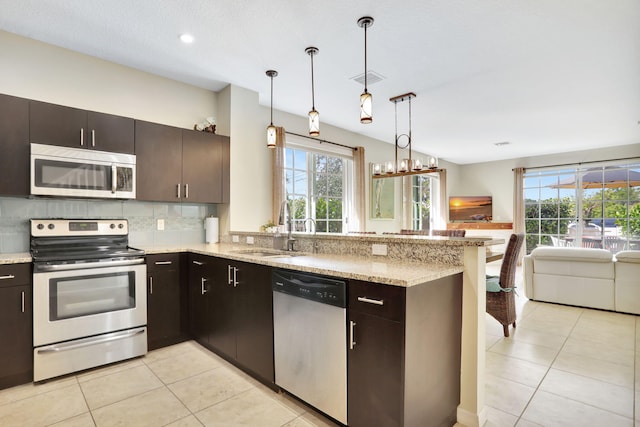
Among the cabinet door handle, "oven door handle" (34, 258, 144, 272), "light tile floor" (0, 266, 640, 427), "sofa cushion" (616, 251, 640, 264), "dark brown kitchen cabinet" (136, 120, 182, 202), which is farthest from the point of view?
"sofa cushion" (616, 251, 640, 264)

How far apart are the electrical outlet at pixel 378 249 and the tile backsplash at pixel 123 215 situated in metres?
2.29

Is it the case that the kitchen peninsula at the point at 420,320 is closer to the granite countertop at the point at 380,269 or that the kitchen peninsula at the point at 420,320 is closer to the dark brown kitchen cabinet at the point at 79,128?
the granite countertop at the point at 380,269

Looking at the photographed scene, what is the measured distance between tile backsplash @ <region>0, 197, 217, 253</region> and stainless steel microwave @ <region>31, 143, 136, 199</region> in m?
0.33

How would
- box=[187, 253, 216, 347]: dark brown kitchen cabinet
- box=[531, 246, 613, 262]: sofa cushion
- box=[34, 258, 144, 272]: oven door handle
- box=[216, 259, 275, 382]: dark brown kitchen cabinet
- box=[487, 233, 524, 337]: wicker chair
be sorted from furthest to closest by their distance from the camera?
box=[531, 246, 613, 262]: sofa cushion < box=[487, 233, 524, 337]: wicker chair < box=[187, 253, 216, 347]: dark brown kitchen cabinet < box=[34, 258, 144, 272]: oven door handle < box=[216, 259, 275, 382]: dark brown kitchen cabinet

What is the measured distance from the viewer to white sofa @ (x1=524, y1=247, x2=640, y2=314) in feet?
12.6

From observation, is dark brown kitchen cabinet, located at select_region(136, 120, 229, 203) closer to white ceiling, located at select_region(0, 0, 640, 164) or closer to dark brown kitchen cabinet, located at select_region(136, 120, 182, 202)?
dark brown kitchen cabinet, located at select_region(136, 120, 182, 202)

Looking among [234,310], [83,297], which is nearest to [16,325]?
[83,297]

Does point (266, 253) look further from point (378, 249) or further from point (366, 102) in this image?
point (366, 102)

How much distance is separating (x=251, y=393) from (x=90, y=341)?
134cm

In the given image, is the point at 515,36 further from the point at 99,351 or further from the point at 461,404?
the point at 99,351

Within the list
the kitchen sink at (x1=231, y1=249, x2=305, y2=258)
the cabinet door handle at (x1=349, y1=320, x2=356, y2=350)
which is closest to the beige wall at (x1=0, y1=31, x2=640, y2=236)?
the kitchen sink at (x1=231, y1=249, x2=305, y2=258)

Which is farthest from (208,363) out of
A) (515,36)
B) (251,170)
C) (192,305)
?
(515,36)

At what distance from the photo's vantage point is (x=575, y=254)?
13.6 ft

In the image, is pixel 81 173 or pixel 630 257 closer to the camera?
pixel 81 173
